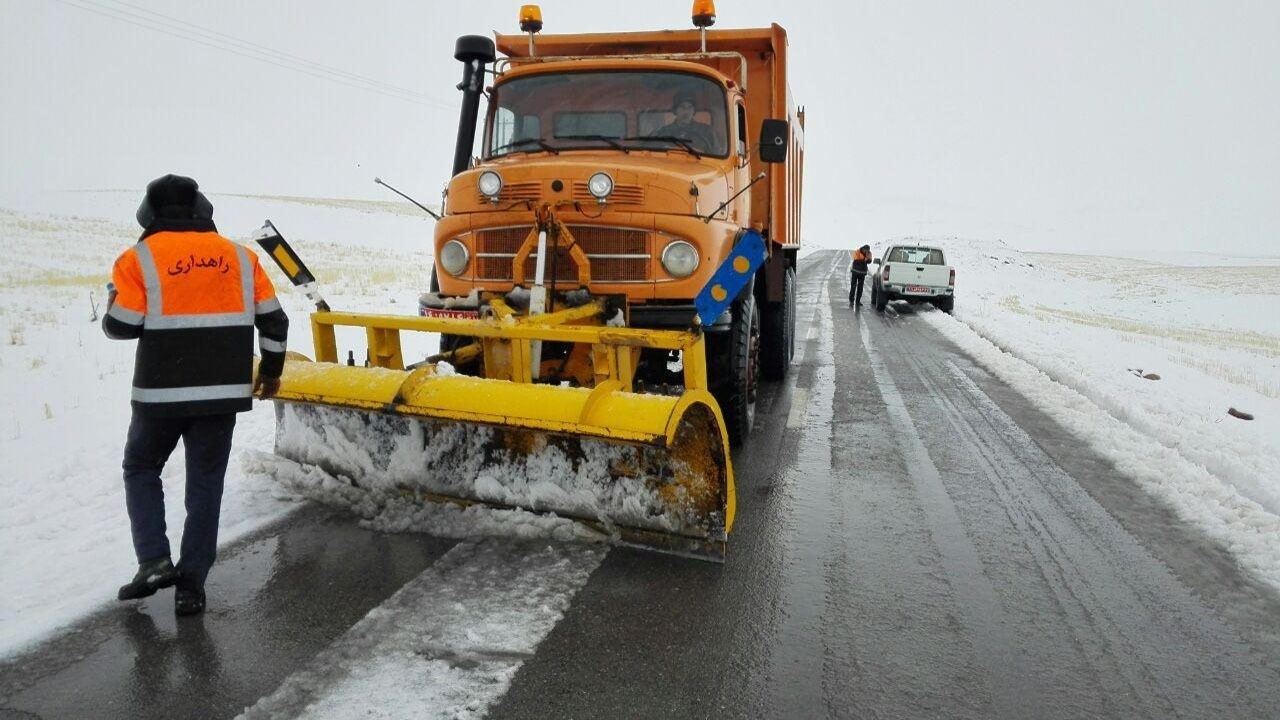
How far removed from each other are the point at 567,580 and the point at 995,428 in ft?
14.9

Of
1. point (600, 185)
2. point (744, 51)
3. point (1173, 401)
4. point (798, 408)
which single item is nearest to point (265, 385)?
point (600, 185)


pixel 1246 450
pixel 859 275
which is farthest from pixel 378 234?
pixel 1246 450

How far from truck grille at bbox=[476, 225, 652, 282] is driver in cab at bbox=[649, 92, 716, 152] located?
1216 mm

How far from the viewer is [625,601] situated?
322 cm

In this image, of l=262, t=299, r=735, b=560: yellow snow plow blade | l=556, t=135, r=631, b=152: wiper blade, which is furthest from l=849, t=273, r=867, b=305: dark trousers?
l=262, t=299, r=735, b=560: yellow snow plow blade

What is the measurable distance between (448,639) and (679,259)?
273 cm

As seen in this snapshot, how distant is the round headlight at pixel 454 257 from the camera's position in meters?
5.14

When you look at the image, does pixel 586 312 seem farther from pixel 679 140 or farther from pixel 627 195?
pixel 679 140

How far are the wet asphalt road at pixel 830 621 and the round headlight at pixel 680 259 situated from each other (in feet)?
4.57

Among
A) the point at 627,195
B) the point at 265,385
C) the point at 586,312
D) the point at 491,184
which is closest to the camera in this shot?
the point at 265,385

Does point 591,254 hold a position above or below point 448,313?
above

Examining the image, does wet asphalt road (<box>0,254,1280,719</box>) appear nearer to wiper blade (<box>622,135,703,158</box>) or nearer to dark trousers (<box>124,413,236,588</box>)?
dark trousers (<box>124,413,236,588</box>)

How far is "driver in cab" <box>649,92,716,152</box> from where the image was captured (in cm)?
566

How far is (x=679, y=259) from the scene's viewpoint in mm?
4805
